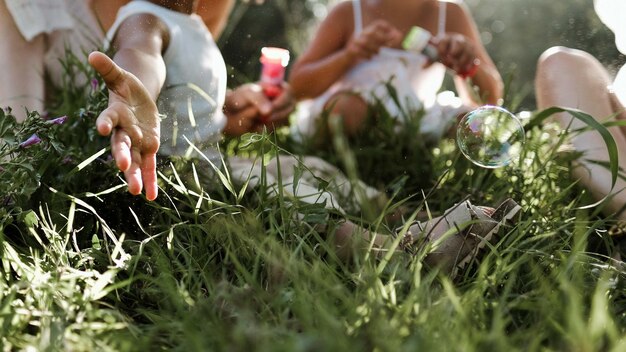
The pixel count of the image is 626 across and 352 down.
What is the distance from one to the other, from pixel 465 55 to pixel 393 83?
28cm

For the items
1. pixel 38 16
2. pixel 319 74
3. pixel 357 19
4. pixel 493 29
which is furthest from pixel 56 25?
pixel 493 29

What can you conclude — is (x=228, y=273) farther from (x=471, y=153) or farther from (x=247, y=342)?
(x=471, y=153)

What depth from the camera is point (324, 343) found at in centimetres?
72

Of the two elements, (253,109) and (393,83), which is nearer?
(253,109)

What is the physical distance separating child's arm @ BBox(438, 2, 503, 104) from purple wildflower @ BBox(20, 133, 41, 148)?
1062 millimetres

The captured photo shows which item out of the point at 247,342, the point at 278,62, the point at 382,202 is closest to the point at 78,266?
the point at 247,342

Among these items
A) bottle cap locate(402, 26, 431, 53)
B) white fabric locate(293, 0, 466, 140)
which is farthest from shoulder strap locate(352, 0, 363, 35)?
bottle cap locate(402, 26, 431, 53)

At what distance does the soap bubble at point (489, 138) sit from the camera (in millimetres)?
1306

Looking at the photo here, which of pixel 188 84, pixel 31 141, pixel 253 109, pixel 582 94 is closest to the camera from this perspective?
pixel 31 141

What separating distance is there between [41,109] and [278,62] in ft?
2.16

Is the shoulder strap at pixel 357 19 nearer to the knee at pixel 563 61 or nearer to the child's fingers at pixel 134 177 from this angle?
the knee at pixel 563 61

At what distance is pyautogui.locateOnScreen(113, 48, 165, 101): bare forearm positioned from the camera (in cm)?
122

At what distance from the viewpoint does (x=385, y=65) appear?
223cm

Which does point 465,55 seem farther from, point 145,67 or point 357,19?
point 145,67
